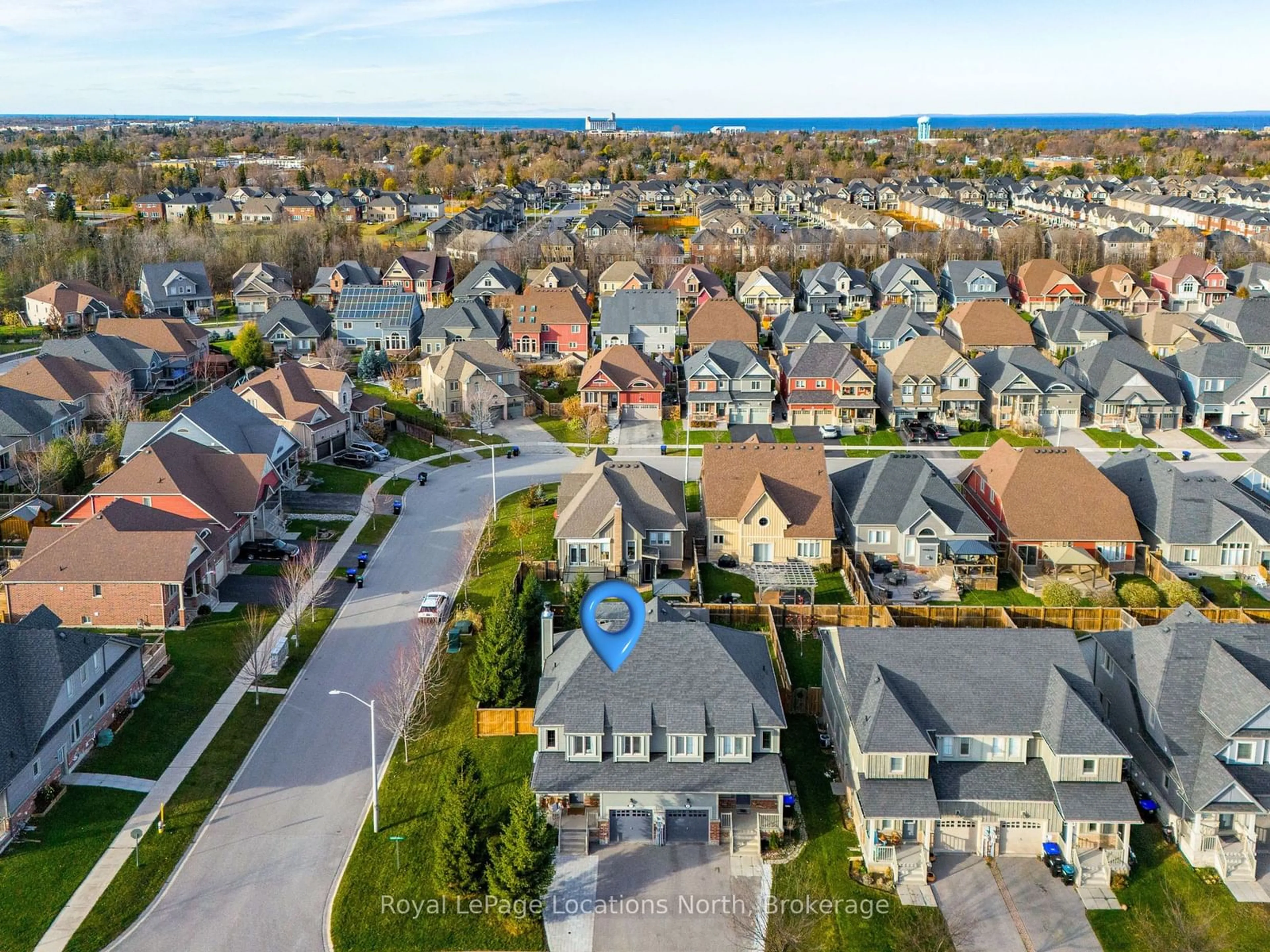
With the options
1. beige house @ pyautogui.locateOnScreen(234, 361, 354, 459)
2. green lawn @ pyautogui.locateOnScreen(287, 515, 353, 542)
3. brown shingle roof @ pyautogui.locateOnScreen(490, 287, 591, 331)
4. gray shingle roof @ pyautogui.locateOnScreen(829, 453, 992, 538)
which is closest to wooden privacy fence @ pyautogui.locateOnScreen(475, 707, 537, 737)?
green lawn @ pyautogui.locateOnScreen(287, 515, 353, 542)

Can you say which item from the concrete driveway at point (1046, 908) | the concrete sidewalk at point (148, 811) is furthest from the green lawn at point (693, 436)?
the concrete driveway at point (1046, 908)

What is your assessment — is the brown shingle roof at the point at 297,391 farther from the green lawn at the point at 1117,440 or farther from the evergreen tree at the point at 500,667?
the green lawn at the point at 1117,440

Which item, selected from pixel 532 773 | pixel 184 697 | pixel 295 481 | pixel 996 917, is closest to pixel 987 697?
pixel 996 917

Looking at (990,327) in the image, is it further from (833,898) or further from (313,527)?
(833,898)

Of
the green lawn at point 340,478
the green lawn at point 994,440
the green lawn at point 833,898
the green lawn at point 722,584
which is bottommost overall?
the green lawn at point 833,898

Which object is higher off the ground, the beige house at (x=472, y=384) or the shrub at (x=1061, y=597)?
the beige house at (x=472, y=384)

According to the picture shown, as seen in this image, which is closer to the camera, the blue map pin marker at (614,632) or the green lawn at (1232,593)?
the blue map pin marker at (614,632)
